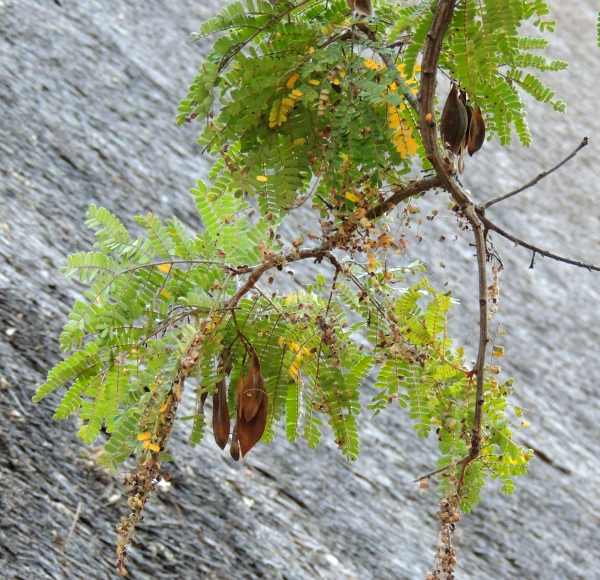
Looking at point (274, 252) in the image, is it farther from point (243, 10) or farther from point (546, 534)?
point (546, 534)

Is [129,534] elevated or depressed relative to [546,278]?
depressed

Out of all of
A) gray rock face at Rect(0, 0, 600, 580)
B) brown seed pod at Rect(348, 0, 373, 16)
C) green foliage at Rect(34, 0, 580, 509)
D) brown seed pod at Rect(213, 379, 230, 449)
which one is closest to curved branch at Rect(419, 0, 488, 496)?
green foliage at Rect(34, 0, 580, 509)

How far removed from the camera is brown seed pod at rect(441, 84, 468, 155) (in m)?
1.22

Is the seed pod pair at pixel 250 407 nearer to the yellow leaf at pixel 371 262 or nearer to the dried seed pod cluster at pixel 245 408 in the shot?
the dried seed pod cluster at pixel 245 408

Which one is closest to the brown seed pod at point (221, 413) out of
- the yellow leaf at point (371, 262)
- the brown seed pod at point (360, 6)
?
the yellow leaf at point (371, 262)

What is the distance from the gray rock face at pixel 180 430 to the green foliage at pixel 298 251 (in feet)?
1.90

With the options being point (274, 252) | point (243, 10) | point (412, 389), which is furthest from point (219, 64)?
point (412, 389)

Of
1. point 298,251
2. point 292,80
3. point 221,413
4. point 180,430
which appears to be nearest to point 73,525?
point 180,430

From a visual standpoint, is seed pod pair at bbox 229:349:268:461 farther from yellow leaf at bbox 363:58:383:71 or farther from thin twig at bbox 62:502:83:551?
thin twig at bbox 62:502:83:551

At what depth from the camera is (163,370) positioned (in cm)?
116

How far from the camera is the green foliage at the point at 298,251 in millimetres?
1169

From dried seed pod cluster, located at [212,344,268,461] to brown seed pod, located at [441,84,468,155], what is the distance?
343 millimetres

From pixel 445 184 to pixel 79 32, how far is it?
2.74 metres

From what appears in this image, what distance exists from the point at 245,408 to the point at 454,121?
16.5 inches
